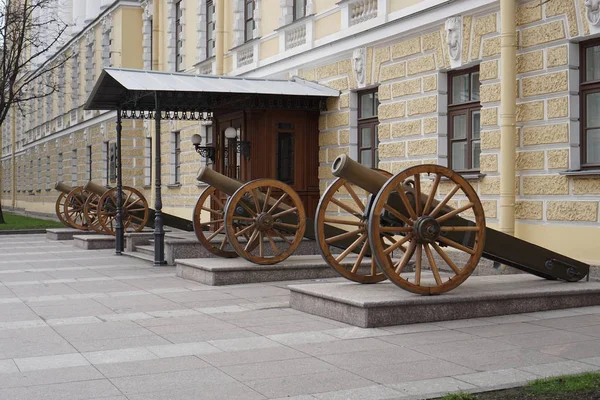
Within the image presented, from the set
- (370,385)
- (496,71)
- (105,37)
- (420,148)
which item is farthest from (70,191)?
(370,385)

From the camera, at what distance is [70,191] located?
2320 centimetres

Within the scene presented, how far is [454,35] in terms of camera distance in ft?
39.9

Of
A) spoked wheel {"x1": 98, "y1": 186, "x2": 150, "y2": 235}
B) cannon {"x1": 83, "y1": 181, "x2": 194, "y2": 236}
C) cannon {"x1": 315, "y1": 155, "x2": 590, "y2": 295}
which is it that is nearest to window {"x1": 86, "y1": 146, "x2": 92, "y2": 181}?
cannon {"x1": 83, "y1": 181, "x2": 194, "y2": 236}

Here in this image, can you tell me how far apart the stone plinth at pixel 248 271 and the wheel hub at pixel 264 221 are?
506 millimetres

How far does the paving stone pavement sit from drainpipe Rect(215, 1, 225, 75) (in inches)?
451

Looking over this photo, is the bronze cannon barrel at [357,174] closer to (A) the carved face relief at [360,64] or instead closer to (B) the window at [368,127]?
(B) the window at [368,127]

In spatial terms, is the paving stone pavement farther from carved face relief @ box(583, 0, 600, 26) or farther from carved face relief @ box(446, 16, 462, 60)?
carved face relief @ box(446, 16, 462, 60)

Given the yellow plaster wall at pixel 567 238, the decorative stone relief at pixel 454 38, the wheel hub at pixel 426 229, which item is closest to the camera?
the wheel hub at pixel 426 229

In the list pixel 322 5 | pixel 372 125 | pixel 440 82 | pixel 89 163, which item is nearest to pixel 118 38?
pixel 89 163

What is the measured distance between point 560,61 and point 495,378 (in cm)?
587

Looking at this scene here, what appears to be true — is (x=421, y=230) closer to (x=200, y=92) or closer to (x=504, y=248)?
(x=504, y=248)

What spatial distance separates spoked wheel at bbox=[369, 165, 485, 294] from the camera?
7.57 metres

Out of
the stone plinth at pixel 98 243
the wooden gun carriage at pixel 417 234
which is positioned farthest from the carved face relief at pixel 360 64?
the stone plinth at pixel 98 243

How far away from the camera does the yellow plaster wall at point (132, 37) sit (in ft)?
96.3
